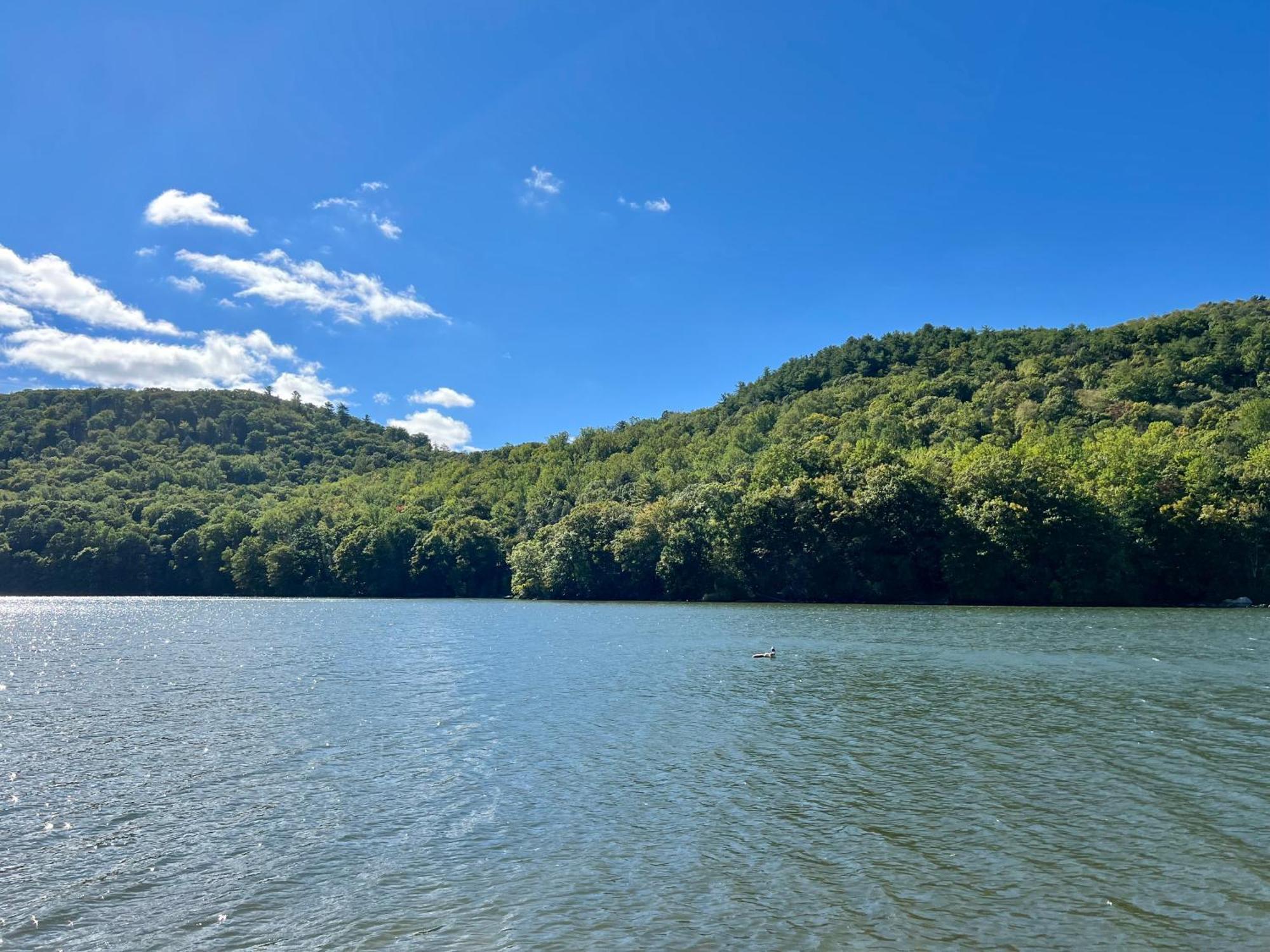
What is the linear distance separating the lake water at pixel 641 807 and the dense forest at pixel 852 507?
58359mm

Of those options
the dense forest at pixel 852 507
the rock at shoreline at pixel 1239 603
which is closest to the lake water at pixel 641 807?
the dense forest at pixel 852 507

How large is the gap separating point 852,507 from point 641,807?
286 ft

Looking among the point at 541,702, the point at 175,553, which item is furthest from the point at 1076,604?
the point at 175,553

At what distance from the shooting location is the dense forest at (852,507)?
9581 cm

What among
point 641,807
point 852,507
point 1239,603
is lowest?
point 641,807

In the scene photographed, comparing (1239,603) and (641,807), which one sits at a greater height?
(1239,603)

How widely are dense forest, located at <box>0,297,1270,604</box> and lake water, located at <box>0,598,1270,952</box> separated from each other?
191ft

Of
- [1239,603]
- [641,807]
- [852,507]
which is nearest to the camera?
[641,807]

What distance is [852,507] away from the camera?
10212 cm

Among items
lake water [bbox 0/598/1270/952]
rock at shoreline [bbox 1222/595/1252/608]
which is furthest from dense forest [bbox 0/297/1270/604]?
lake water [bbox 0/598/1270/952]

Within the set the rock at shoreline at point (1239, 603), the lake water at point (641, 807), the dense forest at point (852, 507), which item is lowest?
the lake water at point (641, 807)

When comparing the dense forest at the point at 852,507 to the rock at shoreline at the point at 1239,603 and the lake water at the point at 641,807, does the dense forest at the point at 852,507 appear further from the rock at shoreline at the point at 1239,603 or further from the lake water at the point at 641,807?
the lake water at the point at 641,807

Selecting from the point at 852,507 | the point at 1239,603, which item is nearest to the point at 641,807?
the point at 852,507

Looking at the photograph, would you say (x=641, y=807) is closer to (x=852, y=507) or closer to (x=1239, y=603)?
(x=852, y=507)
